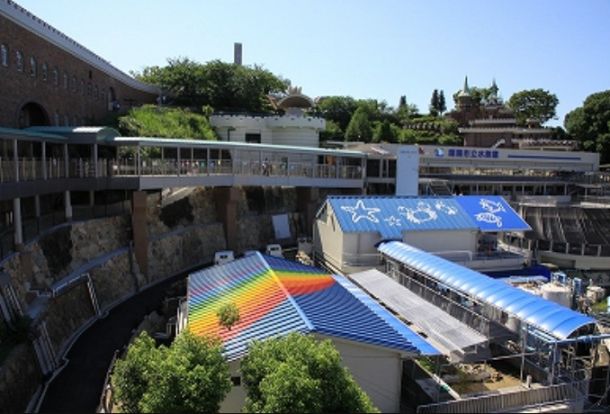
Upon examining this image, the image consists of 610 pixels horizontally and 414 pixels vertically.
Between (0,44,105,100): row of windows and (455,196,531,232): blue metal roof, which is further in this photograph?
(455,196,531,232): blue metal roof

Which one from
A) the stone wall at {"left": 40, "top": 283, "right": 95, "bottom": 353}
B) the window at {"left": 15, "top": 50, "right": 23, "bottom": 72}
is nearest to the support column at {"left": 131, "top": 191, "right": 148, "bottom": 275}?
the stone wall at {"left": 40, "top": 283, "right": 95, "bottom": 353}

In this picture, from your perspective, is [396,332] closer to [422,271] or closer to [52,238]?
[422,271]

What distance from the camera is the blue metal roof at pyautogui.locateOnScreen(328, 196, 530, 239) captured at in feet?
93.4

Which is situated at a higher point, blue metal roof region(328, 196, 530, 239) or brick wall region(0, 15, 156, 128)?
brick wall region(0, 15, 156, 128)

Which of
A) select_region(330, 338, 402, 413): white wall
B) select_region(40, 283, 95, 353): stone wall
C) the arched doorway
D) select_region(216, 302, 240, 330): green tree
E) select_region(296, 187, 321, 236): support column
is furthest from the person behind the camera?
select_region(296, 187, 321, 236): support column

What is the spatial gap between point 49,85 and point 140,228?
13.1 m

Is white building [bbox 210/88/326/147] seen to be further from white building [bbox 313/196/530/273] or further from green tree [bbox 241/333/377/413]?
green tree [bbox 241/333/377/413]

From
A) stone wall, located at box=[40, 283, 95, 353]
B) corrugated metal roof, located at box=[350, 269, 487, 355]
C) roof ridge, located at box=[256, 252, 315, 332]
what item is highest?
roof ridge, located at box=[256, 252, 315, 332]

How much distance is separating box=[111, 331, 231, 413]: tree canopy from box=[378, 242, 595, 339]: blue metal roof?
35.9ft

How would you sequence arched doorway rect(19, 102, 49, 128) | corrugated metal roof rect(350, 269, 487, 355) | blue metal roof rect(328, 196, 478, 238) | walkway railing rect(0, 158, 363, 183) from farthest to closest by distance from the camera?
arched doorway rect(19, 102, 49, 128)
blue metal roof rect(328, 196, 478, 238)
walkway railing rect(0, 158, 363, 183)
corrugated metal roof rect(350, 269, 487, 355)

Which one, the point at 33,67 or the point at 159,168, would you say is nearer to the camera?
the point at 159,168

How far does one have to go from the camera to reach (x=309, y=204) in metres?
40.3

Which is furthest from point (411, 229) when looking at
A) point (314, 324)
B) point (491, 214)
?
point (314, 324)

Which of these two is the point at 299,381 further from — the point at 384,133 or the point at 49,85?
the point at 384,133
